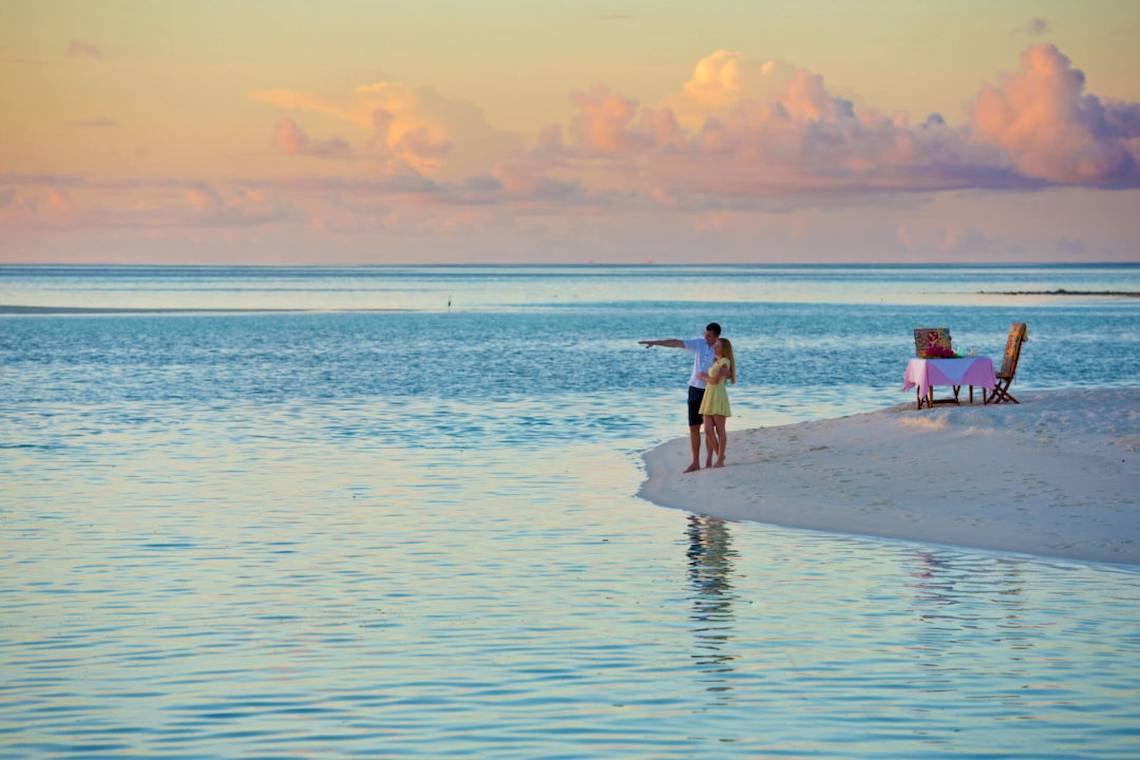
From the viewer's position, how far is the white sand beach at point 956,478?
17688mm

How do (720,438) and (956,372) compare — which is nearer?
(720,438)

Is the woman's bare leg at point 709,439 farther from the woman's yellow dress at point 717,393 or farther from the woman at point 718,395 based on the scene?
the woman's yellow dress at point 717,393

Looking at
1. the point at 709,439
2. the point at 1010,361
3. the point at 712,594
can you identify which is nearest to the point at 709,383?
the point at 709,439

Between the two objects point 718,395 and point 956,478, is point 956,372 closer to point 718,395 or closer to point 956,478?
point 718,395

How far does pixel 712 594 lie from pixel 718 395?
7.74m

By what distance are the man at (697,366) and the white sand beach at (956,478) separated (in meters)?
0.56

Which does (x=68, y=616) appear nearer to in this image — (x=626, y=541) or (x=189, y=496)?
(x=626, y=541)

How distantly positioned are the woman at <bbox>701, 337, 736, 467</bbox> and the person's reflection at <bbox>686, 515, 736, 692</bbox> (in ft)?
8.88

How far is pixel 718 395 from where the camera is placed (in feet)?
72.6

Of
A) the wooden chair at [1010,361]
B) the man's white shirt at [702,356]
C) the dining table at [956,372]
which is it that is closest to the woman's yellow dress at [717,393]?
the man's white shirt at [702,356]

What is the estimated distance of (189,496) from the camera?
21406 mm

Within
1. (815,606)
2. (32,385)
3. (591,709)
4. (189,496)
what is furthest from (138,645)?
(32,385)

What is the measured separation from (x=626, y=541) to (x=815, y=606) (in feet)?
13.1

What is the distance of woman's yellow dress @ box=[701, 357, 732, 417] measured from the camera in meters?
21.8
